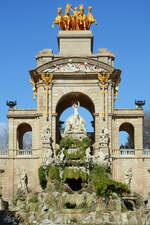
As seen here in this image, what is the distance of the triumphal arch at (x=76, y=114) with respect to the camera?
67812 mm

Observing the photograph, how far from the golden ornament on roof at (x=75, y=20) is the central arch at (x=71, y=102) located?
726 cm

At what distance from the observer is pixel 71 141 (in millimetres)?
66875

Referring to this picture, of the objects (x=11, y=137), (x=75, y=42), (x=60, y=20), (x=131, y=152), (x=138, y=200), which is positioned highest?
(x=60, y=20)

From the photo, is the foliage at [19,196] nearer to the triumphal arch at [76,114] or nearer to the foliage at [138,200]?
the triumphal arch at [76,114]

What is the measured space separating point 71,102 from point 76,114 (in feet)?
13.5

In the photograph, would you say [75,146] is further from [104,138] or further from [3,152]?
[3,152]

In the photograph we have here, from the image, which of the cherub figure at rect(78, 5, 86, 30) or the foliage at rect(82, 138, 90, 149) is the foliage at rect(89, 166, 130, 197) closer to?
the foliage at rect(82, 138, 90, 149)

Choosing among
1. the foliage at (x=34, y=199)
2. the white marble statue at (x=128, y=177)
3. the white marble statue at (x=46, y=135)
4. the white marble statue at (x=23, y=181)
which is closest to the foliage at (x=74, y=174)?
the foliage at (x=34, y=199)

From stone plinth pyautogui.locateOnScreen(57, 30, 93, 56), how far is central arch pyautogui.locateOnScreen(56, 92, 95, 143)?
15.1 feet

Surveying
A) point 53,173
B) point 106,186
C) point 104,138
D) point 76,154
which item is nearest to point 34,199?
point 53,173

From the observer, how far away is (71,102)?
240 ft

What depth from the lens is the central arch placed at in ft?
230

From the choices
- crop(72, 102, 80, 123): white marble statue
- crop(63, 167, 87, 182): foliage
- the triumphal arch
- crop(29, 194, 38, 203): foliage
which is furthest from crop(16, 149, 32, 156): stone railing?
crop(29, 194, 38, 203): foliage

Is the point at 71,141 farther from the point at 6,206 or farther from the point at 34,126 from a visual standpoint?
the point at 6,206
